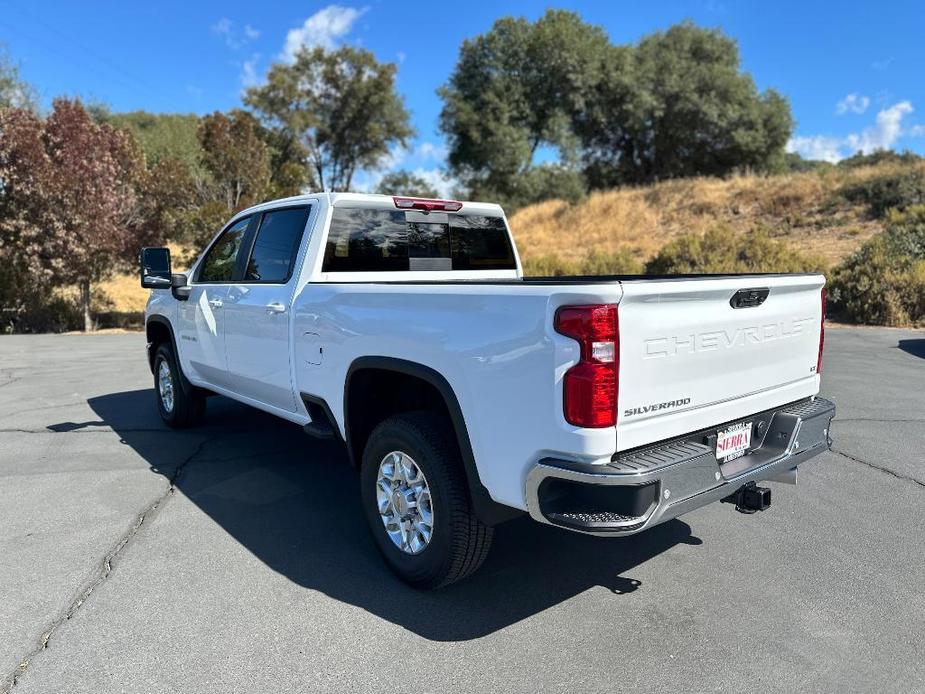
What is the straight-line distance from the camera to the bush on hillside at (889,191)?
20391 mm

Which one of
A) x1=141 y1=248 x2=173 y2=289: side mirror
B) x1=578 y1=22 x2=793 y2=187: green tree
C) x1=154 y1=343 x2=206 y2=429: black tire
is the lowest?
x1=154 y1=343 x2=206 y2=429: black tire

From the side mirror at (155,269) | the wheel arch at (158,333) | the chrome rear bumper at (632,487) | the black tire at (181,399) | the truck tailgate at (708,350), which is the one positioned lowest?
the black tire at (181,399)

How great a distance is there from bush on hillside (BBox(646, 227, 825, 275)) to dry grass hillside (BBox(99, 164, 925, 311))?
1.51 metres

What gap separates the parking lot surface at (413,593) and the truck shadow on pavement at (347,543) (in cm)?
2

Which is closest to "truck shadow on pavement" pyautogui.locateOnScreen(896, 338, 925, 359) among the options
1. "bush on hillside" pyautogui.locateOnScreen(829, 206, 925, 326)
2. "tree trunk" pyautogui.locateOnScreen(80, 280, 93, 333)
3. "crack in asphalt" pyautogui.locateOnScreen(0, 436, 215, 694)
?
"bush on hillside" pyautogui.locateOnScreen(829, 206, 925, 326)

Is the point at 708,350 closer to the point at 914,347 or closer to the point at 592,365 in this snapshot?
the point at 592,365

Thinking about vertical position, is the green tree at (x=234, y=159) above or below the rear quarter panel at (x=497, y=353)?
above

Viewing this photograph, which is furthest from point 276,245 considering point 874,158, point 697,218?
point 874,158

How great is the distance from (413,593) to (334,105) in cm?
3307

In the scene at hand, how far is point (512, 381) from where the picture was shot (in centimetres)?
277

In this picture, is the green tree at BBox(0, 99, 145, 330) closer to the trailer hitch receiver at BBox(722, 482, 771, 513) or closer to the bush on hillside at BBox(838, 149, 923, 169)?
the trailer hitch receiver at BBox(722, 482, 771, 513)

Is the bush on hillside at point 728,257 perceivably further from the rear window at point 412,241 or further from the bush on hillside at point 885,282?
the rear window at point 412,241

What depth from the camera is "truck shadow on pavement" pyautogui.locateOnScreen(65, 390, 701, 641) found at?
3312 mm

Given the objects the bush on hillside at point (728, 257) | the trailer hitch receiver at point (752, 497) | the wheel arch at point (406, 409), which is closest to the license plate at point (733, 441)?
the trailer hitch receiver at point (752, 497)
